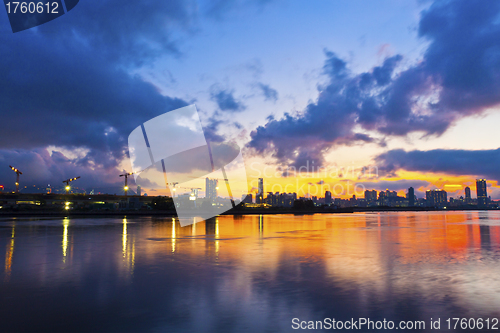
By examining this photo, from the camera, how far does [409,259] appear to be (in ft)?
58.2

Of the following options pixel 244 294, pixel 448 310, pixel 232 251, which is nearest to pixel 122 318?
pixel 244 294

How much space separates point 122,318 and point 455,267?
564 inches

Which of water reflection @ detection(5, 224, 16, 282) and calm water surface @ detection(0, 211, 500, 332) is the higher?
water reflection @ detection(5, 224, 16, 282)

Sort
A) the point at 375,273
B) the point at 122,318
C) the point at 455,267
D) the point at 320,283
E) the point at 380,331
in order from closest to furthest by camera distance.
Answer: the point at 380,331 → the point at 122,318 → the point at 320,283 → the point at 375,273 → the point at 455,267

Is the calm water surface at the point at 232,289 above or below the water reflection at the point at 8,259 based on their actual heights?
below

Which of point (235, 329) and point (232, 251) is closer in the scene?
point (235, 329)

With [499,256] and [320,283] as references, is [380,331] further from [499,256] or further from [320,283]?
[499,256]

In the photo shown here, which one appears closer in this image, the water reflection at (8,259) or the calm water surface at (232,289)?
the calm water surface at (232,289)

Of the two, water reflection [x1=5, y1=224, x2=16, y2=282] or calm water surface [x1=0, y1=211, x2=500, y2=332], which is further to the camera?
water reflection [x1=5, y1=224, x2=16, y2=282]

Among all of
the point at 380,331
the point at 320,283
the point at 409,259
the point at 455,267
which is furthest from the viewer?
the point at 409,259

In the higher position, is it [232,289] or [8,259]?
[8,259]

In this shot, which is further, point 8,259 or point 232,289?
point 8,259

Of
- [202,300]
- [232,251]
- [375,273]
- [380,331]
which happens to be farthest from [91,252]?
[380,331]

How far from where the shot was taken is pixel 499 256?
62.4ft
